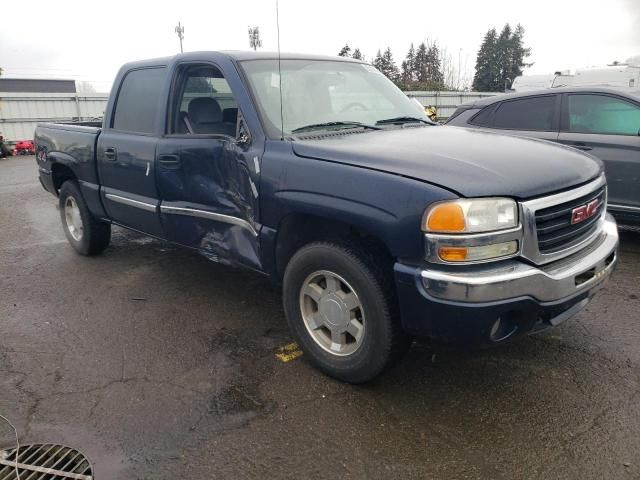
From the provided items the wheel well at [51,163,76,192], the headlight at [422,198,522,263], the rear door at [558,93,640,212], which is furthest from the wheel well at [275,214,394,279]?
the rear door at [558,93,640,212]

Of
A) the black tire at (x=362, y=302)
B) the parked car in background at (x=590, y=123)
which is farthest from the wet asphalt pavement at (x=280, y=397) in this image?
the parked car in background at (x=590, y=123)

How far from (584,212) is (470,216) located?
855 mm

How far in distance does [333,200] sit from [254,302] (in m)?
1.85

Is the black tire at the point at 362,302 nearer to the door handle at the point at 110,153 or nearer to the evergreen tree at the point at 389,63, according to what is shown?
the door handle at the point at 110,153

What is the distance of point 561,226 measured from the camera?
104 inches

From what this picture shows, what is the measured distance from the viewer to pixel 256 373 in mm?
3217

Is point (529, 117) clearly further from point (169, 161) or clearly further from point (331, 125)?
point (169, 161)

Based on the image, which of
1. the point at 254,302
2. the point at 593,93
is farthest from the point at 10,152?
the point at 593,93

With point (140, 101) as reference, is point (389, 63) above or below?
above

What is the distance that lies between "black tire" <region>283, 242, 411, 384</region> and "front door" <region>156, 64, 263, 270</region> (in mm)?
512

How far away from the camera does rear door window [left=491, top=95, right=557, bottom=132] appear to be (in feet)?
18.9

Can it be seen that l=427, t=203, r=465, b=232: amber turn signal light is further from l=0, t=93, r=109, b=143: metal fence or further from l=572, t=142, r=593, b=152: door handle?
l=0, t=93, r=109, b=143: metal fence

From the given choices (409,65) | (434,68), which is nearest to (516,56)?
(409,65)

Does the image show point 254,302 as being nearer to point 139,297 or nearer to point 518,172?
point 139,297
